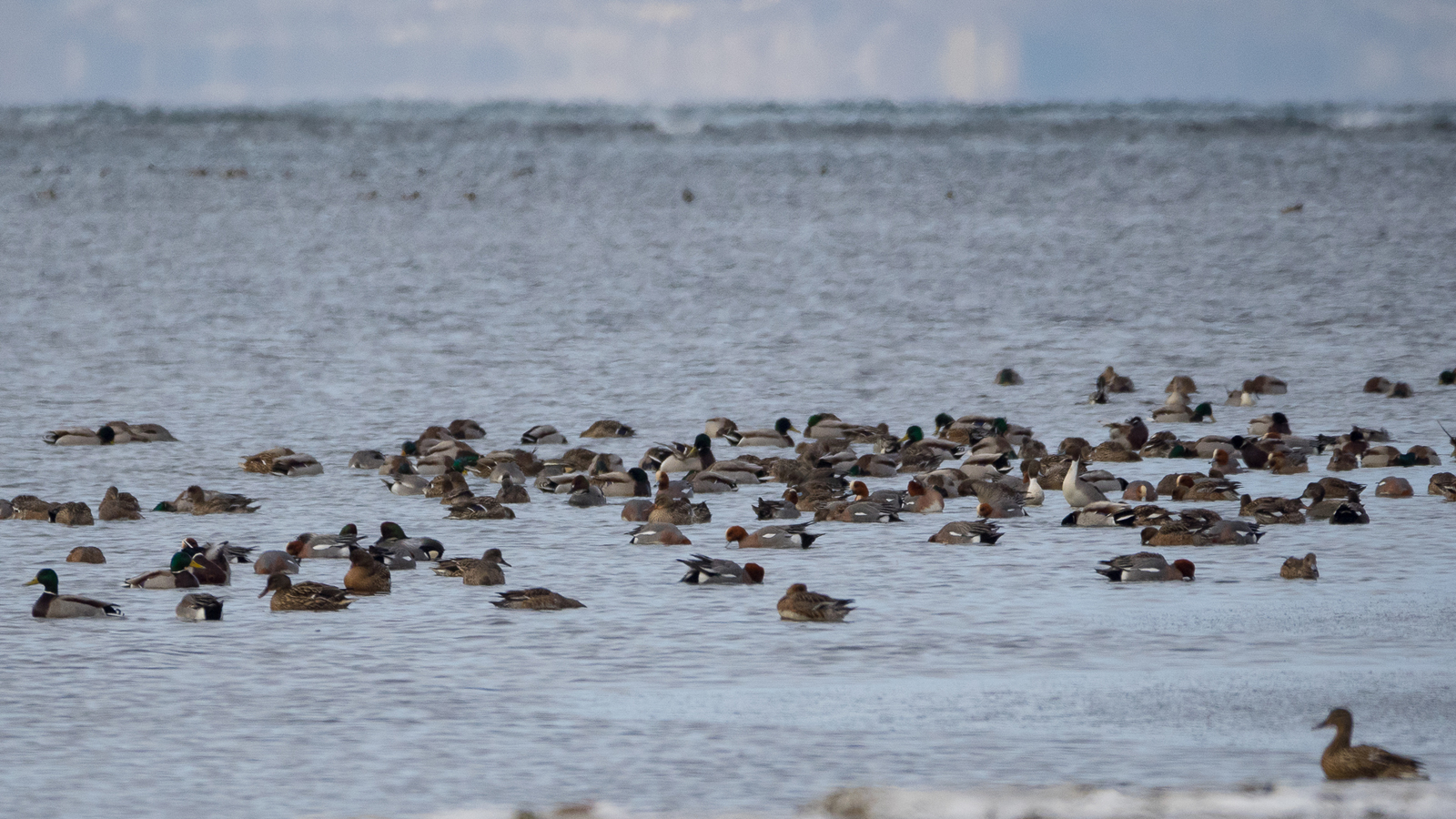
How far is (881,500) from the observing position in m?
17.0

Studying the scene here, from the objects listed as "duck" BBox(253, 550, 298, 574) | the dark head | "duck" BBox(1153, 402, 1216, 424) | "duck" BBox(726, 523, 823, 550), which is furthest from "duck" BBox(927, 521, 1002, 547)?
"duck" BBox(1153, 402, 1216, 424)

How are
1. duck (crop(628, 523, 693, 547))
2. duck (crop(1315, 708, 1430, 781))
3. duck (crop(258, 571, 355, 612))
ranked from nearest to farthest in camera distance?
1. duck (crop(1315, 708, 1430, 781))
2. duck (crop(258, 571, 355, 612))
3. duck (crop(628, 523, 693, 547))

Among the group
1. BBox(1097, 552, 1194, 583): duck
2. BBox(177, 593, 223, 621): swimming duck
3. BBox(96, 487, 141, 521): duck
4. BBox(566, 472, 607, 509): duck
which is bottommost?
BBox(177, 593, 223, 621): swimming duck

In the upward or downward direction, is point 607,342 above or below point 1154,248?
below

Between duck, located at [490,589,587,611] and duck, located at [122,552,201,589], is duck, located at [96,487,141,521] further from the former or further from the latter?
duck, located at [490,589,587,611]

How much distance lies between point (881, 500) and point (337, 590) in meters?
5.50

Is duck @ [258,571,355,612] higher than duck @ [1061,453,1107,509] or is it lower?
lower

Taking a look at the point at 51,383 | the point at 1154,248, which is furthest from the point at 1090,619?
the point at 1154,248

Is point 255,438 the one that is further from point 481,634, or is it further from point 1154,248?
point 1154,248

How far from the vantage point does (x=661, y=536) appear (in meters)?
15.8

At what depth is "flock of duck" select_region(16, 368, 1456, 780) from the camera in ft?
45.7

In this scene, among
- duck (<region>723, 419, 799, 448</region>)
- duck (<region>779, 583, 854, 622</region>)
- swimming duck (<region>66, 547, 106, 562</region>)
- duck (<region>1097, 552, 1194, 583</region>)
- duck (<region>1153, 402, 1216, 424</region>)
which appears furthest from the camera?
duck (<region>1153, 402, 1216, 424</region>)

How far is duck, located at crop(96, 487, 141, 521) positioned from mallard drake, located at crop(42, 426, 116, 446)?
4.38 meters

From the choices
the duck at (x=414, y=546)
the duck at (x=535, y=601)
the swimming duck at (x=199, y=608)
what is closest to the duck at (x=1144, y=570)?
the duck at (x=535, y=601)
